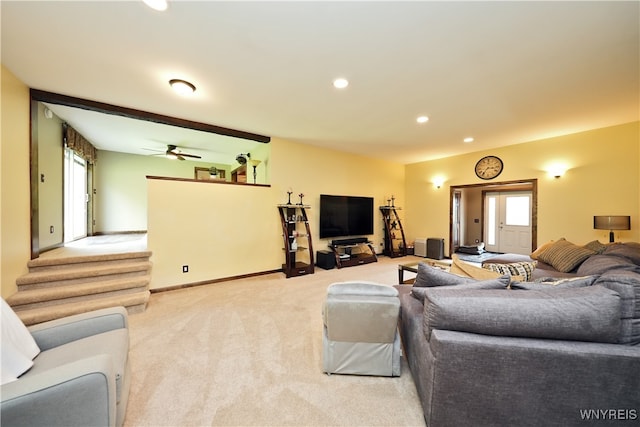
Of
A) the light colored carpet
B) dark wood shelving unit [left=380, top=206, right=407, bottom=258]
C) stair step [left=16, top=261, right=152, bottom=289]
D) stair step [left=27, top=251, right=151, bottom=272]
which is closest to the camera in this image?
Result: the light colored carpet

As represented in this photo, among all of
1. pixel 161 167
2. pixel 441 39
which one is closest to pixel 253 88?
pixel 441 39

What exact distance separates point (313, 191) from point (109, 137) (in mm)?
4642

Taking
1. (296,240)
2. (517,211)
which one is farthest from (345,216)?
(517,211)

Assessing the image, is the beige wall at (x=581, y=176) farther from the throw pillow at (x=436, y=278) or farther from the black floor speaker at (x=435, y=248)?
the throw pillow at (x=436, y=278)

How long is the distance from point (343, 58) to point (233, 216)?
10.5 feet

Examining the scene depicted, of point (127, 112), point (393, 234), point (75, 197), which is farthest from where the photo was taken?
point (393, 234)

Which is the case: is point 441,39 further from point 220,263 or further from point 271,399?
point 220,263

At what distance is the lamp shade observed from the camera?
11.5ft

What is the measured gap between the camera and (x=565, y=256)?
122 inches

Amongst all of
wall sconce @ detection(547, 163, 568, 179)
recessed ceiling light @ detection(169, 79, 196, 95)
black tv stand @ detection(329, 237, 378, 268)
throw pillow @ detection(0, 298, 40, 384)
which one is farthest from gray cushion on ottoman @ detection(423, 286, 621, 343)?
wall sconce @ detection(547, 163, 568, 179)

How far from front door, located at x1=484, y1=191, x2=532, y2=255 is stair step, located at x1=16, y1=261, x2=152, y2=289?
900 centimetres

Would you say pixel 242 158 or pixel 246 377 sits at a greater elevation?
pixel 242 158

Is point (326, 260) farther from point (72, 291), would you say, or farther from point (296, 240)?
point (72, 291)

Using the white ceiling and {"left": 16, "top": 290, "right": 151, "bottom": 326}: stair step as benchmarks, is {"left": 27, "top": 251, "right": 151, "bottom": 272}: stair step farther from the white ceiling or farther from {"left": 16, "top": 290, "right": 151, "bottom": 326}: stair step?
the white ceiling
